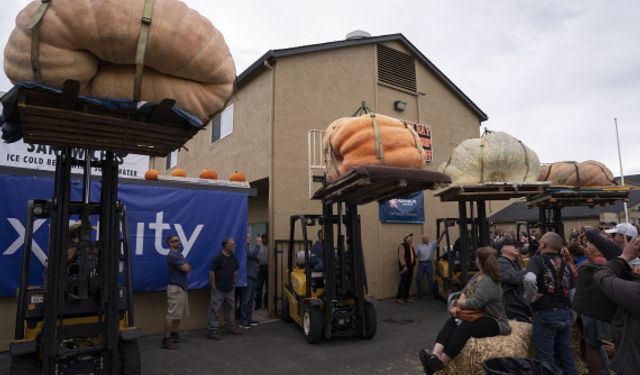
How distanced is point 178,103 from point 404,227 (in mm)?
10450

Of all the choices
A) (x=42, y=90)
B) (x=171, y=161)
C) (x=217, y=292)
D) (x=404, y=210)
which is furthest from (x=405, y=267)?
(x=171, y=161)

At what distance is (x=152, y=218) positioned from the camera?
8156 millimetres

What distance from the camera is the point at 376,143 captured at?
5.32 meters

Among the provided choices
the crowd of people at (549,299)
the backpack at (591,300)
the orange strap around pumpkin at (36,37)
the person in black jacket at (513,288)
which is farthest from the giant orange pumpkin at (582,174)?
the orange strap around pumpkin at (36,37)

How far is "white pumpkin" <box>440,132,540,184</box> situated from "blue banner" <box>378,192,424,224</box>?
4.77 m

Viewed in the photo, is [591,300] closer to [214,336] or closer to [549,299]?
[549,299]

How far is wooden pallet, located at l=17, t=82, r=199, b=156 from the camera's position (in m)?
3.22

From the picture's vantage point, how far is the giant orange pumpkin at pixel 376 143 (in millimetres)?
5324

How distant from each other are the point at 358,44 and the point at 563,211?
62.2 feet

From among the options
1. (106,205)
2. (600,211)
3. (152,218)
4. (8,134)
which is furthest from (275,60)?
(600,211)

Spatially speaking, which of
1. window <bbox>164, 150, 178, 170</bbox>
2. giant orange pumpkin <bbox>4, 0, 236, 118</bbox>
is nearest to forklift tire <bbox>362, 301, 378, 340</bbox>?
giant orange pumpkin <bbox>4, 0, 236, 118</bbox>

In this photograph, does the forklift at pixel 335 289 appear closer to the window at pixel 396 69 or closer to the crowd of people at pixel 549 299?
the crowd of people at pixel 549 299

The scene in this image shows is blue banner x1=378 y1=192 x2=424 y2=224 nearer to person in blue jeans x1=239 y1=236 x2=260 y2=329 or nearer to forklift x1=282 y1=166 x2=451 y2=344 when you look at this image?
forklift x1=282 y1=166 x2=451 y2=344

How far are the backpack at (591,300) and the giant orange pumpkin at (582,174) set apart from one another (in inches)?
245
